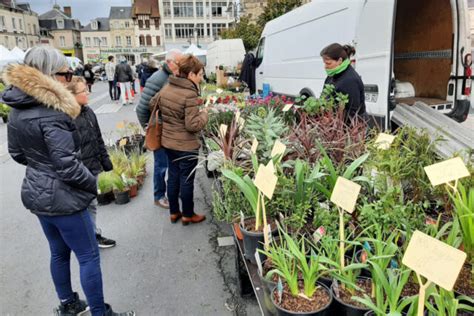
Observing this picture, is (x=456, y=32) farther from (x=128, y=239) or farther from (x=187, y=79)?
(x=128, y=239)

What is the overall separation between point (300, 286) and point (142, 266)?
6.26ft

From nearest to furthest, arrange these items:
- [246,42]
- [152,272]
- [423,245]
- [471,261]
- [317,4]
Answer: [423,245] → [471,261] → [152,272] → [317,4] → [246,42]

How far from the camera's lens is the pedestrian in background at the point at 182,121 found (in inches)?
128

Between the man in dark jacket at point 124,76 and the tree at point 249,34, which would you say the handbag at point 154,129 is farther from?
the tree at point 249,34

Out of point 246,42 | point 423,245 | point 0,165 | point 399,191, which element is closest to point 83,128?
point 399,191

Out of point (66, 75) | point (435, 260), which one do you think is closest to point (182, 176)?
point (66, 75)

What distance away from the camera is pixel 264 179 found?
6.07 ft

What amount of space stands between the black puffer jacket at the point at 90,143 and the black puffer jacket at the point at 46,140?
0.75 metres

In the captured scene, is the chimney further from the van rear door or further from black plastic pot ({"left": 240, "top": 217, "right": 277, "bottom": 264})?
black plastic pot ({"left": 240, "top": 217, "right": 277, "bottom": 264})

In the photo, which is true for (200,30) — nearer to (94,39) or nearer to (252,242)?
(94,39)

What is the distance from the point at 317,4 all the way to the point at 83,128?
496 centimetres

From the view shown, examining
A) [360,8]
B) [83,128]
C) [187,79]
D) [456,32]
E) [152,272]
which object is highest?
[360,8]

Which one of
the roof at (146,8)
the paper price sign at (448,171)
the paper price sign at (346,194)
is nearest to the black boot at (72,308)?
the paper price sign at (346,194)

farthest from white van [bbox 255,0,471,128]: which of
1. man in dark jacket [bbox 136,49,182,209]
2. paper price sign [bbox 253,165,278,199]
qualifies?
paper price sign [bbox 253,165,278,199]
